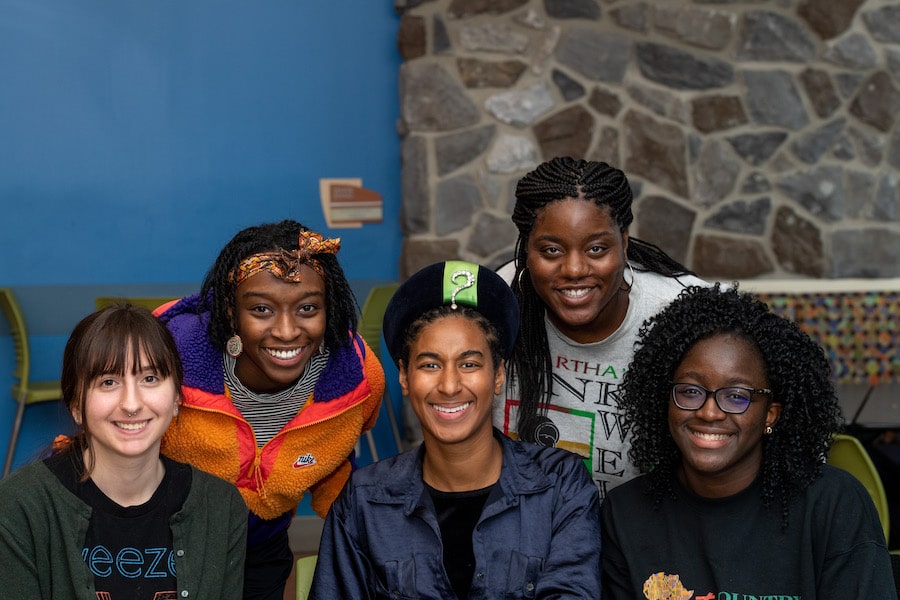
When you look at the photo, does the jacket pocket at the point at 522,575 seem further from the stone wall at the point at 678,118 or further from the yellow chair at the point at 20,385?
the yellow chair at the point at 20,385

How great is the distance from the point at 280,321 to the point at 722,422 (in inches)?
41.3

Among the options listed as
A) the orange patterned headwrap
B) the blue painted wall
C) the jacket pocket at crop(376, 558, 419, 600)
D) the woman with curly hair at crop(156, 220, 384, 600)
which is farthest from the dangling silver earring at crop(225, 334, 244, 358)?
the blue painted wall

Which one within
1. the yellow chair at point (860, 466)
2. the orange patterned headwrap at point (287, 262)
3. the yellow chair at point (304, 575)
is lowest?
the yellow chair at point (304, 575)

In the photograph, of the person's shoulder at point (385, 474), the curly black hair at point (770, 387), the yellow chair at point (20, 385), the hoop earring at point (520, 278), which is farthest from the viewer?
the yellow chair at point (20, 385)

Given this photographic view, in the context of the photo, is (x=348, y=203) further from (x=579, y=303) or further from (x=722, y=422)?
(x=722, y=422)

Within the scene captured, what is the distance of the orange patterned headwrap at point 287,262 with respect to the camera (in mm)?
2314

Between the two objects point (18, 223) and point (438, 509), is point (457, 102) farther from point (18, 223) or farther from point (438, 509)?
point (438, 509)

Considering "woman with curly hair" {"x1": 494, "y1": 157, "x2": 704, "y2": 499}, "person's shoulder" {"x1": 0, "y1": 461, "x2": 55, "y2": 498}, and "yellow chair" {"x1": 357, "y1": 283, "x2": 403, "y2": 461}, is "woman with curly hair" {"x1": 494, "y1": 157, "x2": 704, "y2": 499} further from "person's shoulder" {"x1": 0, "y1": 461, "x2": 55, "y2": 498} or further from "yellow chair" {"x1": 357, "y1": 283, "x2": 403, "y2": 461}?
"yellow chair" {"x1": 357, "y1": 283, "x2": 403, "y2": 461}

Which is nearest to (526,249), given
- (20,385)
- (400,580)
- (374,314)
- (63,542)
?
(400,580)

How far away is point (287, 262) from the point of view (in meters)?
2.32

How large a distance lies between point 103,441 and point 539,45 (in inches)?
118

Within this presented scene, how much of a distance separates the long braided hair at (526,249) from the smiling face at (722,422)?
0.45 metres

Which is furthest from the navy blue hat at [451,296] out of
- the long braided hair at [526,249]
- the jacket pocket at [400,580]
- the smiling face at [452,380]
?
the jacket pocket at [400,580]

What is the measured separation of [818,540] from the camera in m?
1.96
